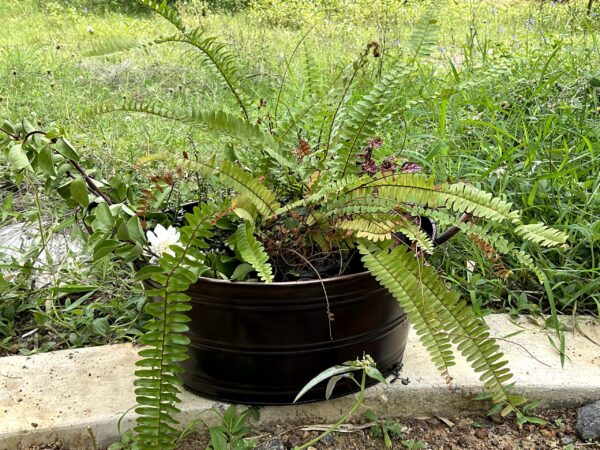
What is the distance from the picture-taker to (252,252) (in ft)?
3.78

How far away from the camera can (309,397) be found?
1364mm

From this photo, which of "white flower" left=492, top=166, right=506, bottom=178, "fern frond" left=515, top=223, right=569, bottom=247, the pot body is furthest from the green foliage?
"white flower" left=492, top=166, right=506, bottom=178

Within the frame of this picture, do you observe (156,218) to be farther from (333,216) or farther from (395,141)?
(395,141)

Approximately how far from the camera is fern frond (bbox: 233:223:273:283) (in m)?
1.11

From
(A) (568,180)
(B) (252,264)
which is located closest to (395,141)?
(A) (568,180)

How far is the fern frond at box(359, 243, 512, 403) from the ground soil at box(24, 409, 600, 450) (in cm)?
24

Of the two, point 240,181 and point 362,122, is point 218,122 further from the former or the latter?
point 362,122

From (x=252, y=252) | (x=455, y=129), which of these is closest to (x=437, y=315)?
(x=252, y=252)

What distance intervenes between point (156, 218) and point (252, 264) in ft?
1.27

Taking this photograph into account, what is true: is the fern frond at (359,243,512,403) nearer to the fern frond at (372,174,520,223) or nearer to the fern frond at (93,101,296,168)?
the fern frond at (372,174,520,223)

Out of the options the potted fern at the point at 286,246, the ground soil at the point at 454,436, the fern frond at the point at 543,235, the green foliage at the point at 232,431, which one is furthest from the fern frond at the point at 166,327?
the fern frond at the point at 543,235

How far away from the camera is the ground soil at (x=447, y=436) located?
1.35 m

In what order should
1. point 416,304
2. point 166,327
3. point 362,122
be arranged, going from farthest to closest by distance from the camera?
point 362,122, point 416,304, point 166,327

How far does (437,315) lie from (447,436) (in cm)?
39
